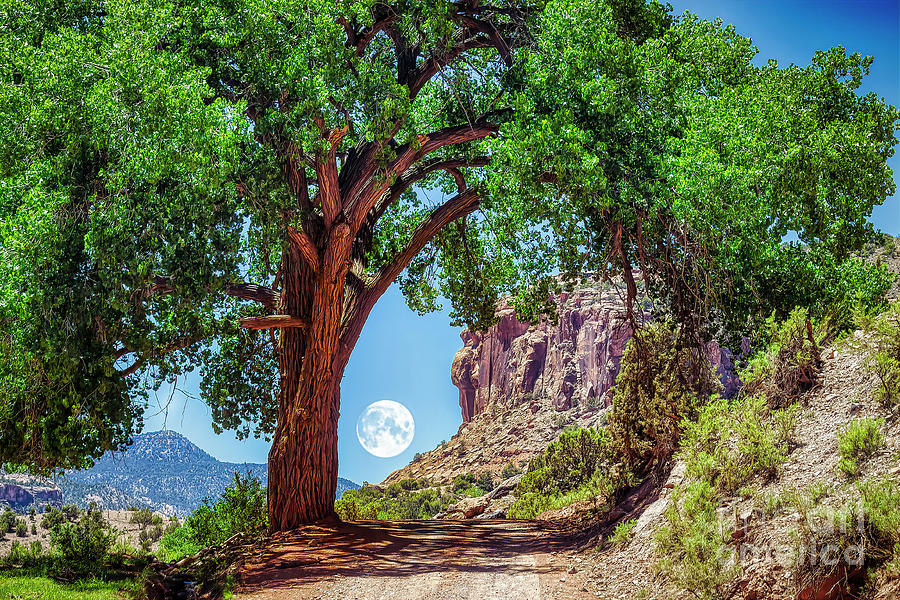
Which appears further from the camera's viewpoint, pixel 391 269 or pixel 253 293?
pixel 391 269

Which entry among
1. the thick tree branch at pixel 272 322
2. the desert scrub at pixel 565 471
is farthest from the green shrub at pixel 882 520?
the desert scrub at pixel 565 471

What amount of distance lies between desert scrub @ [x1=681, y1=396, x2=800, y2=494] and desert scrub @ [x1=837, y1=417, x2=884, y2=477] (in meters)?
0.82

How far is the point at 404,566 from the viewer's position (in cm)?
926

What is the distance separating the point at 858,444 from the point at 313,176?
1130 centimetres

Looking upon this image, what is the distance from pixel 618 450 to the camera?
1400cm

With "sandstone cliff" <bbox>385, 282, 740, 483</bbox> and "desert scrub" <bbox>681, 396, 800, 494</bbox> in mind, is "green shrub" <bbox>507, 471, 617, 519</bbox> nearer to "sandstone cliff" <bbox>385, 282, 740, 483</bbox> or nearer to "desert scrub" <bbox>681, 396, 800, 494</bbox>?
"desert scrub" <bbox>681, 396, 800, 494</bbox>

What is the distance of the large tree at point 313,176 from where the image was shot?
9.03 m

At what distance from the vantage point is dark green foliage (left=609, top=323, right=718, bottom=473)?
11578mm

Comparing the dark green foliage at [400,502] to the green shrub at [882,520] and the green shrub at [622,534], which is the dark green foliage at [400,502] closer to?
the green shrub at [622,534]

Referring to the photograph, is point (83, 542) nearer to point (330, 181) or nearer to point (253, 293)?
point (253, 293)

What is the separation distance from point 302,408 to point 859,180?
12.6 meters

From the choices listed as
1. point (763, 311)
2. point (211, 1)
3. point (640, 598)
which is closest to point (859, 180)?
point (763, 311)

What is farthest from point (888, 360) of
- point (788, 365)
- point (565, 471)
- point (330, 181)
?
point (565, 471)

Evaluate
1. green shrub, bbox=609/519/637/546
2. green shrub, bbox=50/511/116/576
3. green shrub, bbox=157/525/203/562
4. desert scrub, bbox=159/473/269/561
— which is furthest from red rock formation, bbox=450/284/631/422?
green shrub, bbox=609/519/637/546
